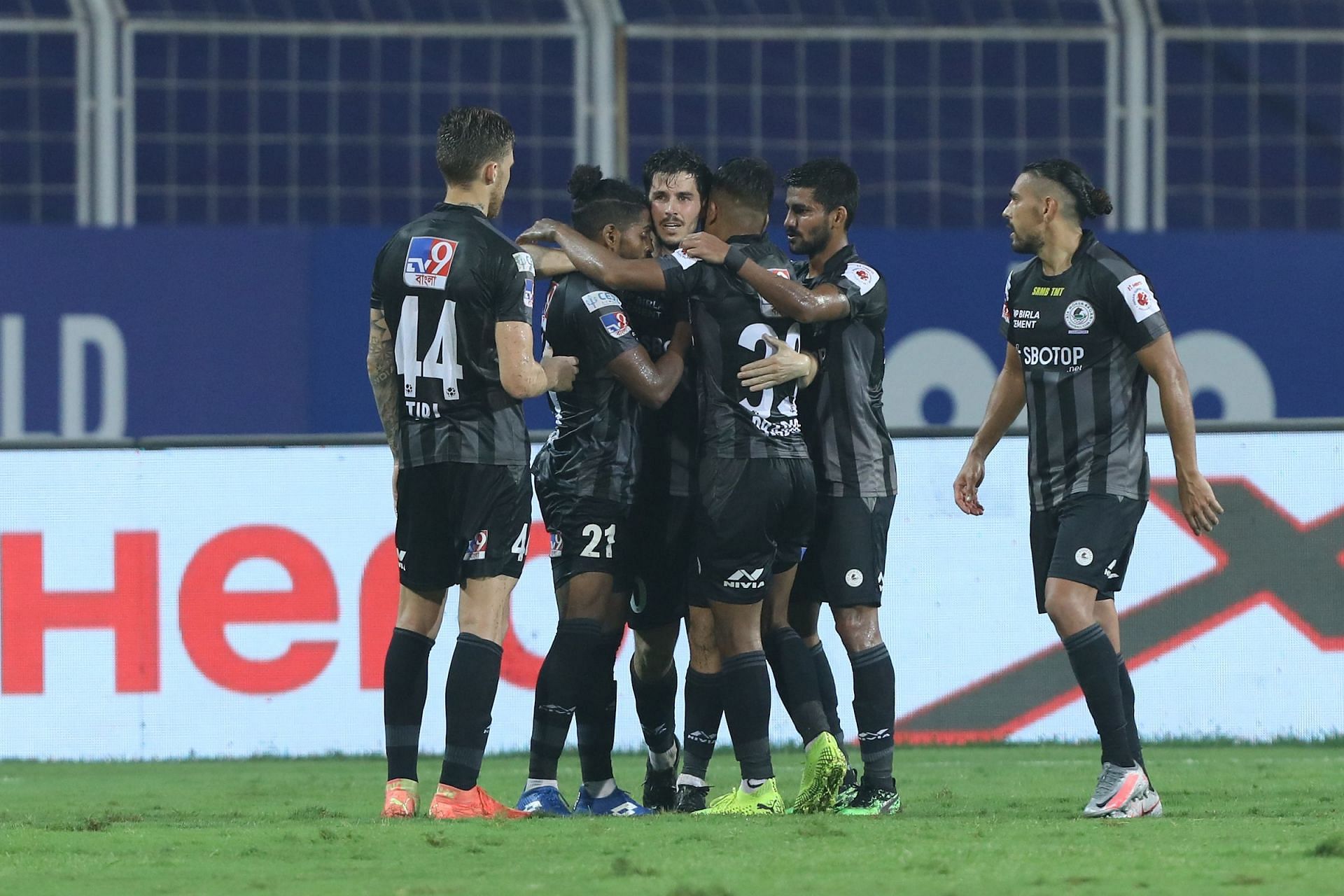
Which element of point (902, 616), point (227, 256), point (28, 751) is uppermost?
point (227, 256)

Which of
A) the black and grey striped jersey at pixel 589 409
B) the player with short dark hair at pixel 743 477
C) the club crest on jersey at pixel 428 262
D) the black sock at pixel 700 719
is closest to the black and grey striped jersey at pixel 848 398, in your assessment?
the player with short dark hair at pixel 743 477

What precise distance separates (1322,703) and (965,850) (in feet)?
14.5

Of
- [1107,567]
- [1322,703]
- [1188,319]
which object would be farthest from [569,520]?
[1188,319]

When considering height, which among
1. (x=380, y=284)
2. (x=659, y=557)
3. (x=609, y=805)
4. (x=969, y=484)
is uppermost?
(x=380, y=284)

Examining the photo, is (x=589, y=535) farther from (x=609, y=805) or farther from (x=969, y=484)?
(x=969, y=484)

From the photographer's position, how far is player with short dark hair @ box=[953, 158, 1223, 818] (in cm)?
575

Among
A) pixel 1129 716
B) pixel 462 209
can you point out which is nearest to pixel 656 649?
pixel 1129 716

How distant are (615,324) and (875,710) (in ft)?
4.45

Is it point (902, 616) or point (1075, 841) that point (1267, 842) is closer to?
point (1075, 841)

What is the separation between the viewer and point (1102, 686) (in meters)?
5.75

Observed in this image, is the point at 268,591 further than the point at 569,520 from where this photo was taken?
Yes

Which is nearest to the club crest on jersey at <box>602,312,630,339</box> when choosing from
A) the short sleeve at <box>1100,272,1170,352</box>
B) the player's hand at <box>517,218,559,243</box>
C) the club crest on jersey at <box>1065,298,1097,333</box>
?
the player's hand at <box>517,218,559,243</box>

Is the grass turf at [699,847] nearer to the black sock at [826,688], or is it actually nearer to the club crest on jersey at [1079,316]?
the black sock at [826,688]

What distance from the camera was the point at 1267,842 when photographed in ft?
16.3
